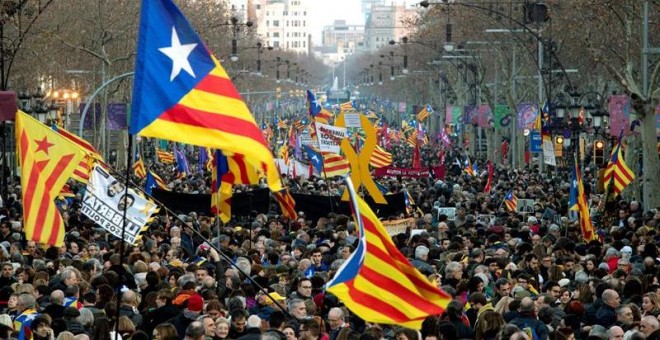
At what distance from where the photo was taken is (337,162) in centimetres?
3195

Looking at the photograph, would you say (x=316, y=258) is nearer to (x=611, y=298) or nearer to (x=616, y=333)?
(x=611, y=298)

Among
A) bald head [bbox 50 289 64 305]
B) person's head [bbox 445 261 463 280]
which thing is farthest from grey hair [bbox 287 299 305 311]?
person's head [bbox 445 261 463 280]

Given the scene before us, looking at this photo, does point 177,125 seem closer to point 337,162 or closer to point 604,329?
point 604,329

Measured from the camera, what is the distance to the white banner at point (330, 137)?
103 feet

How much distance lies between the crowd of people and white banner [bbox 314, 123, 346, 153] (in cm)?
505

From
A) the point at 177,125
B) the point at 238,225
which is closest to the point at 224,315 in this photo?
the point at 177,125

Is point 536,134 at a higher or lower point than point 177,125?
lower

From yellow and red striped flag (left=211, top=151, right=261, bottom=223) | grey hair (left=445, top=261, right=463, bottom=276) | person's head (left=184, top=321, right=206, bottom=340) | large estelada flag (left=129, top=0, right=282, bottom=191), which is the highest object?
large estelada flag (left=129, top=0, right=282, bottom=191)

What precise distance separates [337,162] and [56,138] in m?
14.1

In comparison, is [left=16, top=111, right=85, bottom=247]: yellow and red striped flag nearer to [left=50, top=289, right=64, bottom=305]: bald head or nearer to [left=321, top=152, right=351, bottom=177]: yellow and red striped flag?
[left=50, top=289, right=64, bottom=305]: bald head

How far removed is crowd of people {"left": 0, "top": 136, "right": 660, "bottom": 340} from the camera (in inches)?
511

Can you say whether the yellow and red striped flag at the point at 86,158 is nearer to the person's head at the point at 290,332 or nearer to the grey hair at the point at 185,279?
the grey hair at the point at 185,279

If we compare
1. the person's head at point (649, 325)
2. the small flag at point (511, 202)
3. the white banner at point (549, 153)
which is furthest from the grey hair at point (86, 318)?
the white banner at point (549, 153)

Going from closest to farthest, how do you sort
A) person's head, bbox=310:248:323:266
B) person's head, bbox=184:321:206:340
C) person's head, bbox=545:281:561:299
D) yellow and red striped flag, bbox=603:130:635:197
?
person's head, bbox=184:321:206:340, person's head, bbox=545:281:561:299, person's head, bbox=310:248:323:266, yellow and red striped flag, bbox=603:130:635:197
